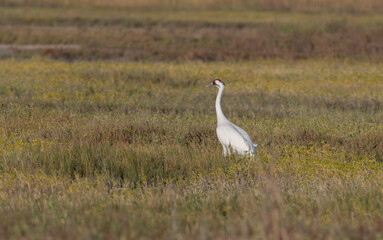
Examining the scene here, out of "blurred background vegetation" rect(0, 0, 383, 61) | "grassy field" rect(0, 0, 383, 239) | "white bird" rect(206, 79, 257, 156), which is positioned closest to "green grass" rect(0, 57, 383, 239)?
"grassy field" rect(0, 0, 383, 239)

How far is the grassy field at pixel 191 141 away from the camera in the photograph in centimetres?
627

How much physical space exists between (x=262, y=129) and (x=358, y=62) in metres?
17.0

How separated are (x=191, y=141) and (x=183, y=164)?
2.23 metres

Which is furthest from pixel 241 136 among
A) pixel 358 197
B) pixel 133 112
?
pixel 133 112

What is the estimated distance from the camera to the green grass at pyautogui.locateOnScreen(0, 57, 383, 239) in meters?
6.08

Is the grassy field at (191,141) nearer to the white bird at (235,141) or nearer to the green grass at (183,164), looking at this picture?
the green grass at (183,164)

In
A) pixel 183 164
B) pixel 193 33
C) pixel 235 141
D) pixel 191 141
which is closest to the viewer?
pixel 183 164

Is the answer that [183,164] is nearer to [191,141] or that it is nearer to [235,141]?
[235,141]

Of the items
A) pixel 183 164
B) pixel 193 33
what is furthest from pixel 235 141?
pixel 193 33

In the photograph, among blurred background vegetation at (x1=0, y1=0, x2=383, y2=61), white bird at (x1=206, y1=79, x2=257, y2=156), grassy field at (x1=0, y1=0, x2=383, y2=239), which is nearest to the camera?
grassy field at (x1=0, y1=0, x2=383, y2=239)

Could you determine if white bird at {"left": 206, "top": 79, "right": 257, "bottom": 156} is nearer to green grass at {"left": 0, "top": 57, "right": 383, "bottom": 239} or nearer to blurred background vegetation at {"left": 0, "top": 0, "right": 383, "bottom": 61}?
green grass at {"left": 0, "top": 57, "right": 383, "bottom": 239}

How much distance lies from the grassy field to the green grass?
0.03 meters

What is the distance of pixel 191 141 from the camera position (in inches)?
464

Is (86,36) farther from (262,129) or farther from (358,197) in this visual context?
(358,197)
